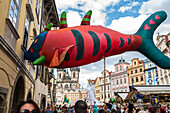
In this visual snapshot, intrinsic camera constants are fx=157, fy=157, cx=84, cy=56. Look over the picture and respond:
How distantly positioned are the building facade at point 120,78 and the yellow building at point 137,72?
5.46 feet

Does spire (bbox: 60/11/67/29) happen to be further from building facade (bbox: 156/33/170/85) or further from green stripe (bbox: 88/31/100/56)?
building facade (bbox: 156/33/170/85)

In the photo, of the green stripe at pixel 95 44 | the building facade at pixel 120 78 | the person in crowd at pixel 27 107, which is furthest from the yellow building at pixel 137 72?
the person in crowd at pixel 27 107

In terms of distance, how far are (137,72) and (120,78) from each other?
5.62 metres

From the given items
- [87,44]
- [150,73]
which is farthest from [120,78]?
[87,44]

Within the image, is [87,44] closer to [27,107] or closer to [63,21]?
[63,21]

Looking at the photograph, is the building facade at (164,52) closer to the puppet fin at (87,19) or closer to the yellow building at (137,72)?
the yellow building at (137,72)

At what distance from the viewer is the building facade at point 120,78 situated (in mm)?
38047

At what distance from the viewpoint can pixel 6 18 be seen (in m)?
4.52

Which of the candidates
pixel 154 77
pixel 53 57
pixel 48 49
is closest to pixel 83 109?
pixel 53 57

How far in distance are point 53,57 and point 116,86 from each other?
3793 centimetres

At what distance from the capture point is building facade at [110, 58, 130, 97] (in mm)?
38047

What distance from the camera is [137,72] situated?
3497cm

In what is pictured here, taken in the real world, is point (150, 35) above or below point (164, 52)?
below

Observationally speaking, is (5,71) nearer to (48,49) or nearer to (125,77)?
(48,49)
